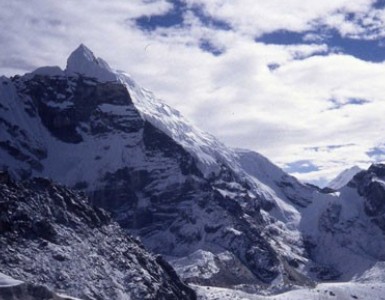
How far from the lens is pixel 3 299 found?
568 feet

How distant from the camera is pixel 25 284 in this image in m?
177

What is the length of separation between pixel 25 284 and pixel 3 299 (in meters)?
5.69

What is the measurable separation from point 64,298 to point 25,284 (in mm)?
7772

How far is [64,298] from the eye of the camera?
178750 mm

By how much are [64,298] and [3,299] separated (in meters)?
11.8
